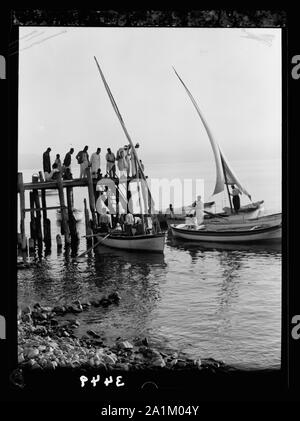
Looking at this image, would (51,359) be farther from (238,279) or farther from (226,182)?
(226,182)

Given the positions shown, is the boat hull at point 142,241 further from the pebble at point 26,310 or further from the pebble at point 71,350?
the pebble at point 26,310

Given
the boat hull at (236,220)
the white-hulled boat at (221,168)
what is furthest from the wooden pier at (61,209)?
the white-hulled boat at (221,168)

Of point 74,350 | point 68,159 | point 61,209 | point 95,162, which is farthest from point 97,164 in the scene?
point 74,350

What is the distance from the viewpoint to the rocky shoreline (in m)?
4.76

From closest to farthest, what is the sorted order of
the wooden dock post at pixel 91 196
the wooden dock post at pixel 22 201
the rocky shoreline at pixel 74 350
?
the rocky shoreline at pixel 74 350
the wooden dock post at pixel 22 201
the wooden dock post at pixel 91 196

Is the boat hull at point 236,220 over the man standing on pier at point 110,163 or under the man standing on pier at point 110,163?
under

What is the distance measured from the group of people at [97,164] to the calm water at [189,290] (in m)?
0.16

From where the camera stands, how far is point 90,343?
4.91 meters

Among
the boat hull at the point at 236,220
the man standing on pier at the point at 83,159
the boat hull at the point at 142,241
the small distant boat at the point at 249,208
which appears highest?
the man standing on pier at the point at 83,159

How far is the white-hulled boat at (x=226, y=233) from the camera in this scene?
5016mm

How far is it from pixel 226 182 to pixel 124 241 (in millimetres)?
1027

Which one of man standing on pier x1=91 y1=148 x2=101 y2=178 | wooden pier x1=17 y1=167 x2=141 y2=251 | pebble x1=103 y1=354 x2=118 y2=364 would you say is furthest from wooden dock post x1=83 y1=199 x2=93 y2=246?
pebble x1=103 y1=354 x2=118 y2=364
